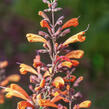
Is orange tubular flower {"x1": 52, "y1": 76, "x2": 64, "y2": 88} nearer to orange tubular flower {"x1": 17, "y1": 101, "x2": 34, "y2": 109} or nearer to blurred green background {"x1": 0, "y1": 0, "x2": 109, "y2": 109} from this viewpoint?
orange tubular flower {"x1": 17, "y1": 101, "x2": 34, "y2": 109}

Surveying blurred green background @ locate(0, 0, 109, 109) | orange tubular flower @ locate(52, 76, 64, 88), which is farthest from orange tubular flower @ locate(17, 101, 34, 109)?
blurred green background @ locate(0, 0, 109, 109)

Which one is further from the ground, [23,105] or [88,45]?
[88,45]

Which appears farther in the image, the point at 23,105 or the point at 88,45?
the point at 88,45

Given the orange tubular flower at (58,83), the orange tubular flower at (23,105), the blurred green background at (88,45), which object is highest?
the blurred green background at (88,45)

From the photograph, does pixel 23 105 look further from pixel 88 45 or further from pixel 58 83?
pixel 88 45

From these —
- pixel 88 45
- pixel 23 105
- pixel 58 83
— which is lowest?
pixel 23 105

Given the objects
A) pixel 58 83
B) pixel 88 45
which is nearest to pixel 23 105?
pixel 58 83

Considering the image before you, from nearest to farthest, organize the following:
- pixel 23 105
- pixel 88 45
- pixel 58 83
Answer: pixel 58 83, pixel 23 105, pixel 88 45

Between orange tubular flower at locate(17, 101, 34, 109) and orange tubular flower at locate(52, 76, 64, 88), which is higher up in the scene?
orange tubular flower at locate(52, 76, 64, 88)

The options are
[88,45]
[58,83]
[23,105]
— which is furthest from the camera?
[88,45]

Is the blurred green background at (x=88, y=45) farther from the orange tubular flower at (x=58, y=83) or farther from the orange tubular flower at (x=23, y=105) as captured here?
the orange tubular flower at (x=58, y=83)

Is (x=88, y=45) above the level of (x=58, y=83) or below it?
above

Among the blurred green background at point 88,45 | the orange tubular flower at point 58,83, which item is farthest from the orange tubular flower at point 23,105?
the blurred green background at point 88,45
